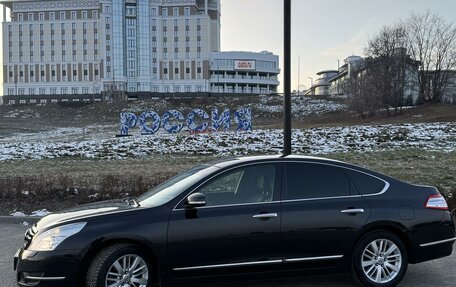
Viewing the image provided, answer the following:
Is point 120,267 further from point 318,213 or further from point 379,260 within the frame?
point 379,260

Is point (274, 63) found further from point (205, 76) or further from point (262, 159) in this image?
point (262, 159)

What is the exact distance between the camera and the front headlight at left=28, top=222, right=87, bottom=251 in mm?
4707

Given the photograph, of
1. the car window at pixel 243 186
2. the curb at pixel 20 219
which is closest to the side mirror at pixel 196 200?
the car window at pixel 243 186

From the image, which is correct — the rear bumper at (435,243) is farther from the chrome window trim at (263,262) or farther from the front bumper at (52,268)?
the front bumper at (52,268)

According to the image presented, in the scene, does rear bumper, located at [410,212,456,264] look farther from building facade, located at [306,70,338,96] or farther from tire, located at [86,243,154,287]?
building facade, located at [306,70,338,96]

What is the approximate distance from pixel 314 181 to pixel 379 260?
113 centimetres

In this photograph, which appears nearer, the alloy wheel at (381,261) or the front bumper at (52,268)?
the front bumper at (52,268)

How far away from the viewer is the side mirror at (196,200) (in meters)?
4.89

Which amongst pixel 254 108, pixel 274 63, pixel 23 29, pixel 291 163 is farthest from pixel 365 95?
pixel 23 29

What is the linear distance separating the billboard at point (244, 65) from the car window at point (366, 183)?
13338 centimetres

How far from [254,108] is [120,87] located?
58.6m

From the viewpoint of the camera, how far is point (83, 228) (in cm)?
477

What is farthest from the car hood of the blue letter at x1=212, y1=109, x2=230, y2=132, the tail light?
the blue letter at x1=212, y1=109, x2=230, y2=132

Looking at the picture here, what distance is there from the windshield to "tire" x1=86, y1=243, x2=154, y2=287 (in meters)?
0.57
